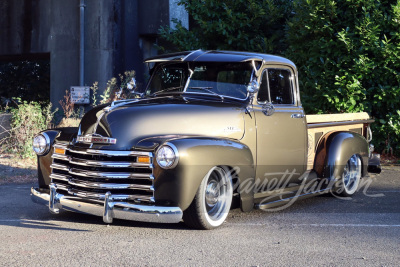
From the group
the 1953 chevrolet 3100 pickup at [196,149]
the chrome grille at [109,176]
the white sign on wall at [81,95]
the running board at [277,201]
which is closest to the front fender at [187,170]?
the 1953 chevrolet 3100 pickup at [196,149]

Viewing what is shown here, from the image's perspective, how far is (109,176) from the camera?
18.2 feet

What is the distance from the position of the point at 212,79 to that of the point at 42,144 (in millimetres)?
2019

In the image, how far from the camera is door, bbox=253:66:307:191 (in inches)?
260

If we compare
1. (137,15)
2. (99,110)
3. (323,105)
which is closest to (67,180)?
(99,110)

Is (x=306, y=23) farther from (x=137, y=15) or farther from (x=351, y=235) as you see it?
(x=351, y=235)

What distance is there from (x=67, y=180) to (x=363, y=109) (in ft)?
23.8

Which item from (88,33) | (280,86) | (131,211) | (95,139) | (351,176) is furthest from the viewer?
(88,33)

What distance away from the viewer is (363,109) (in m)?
11.5

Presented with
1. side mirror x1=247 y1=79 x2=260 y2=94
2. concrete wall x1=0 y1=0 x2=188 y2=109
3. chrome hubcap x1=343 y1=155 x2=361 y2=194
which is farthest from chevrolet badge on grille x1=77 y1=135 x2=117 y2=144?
concrete wall x1=0 y1=0 x2=188 y2=109

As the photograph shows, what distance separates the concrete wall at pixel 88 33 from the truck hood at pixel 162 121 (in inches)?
340

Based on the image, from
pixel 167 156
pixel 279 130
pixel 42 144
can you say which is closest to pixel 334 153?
pixel 279 130

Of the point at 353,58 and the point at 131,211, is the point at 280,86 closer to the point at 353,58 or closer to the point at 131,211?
the point at 131,211

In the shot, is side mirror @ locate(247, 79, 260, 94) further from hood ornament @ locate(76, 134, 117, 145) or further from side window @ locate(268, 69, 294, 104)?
hood ornament @ locate(76, 134, 117, 145)

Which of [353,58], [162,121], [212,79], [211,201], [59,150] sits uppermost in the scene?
[353,58]
